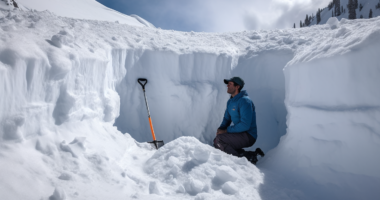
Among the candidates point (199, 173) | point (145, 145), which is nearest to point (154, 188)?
point (199, 173)

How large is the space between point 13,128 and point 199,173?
157 cm

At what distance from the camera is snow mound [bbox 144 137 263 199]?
74.0 inches

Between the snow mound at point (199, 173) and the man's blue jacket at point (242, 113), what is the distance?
29.8 inches

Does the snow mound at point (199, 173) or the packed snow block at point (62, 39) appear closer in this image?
the snow mound at point (199, 173)

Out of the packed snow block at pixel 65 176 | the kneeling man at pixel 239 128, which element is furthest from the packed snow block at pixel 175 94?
the packed snow block at pixel 65 176

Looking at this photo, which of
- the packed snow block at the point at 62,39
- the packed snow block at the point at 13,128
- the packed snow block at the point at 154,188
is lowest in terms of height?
the packed snow block at the point at 154,188

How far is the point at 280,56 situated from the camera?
4711mm

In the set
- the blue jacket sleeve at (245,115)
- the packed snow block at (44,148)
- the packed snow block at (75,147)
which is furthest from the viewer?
the blue jacket sleeve at (245,115)

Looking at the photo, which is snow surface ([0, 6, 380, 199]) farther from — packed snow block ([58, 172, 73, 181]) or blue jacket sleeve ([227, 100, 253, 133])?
blue jacket sleeve ([227, 100, 253, 133])

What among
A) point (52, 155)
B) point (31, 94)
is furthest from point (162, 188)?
point (31, 94)

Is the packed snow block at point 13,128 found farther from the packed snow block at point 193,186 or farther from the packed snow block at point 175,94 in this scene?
the packed snow block at point 175,94

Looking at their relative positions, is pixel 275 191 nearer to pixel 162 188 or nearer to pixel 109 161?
pixel 162 188

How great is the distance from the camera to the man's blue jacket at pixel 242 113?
3.21 meters

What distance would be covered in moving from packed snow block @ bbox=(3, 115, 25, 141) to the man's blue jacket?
8.76ft
